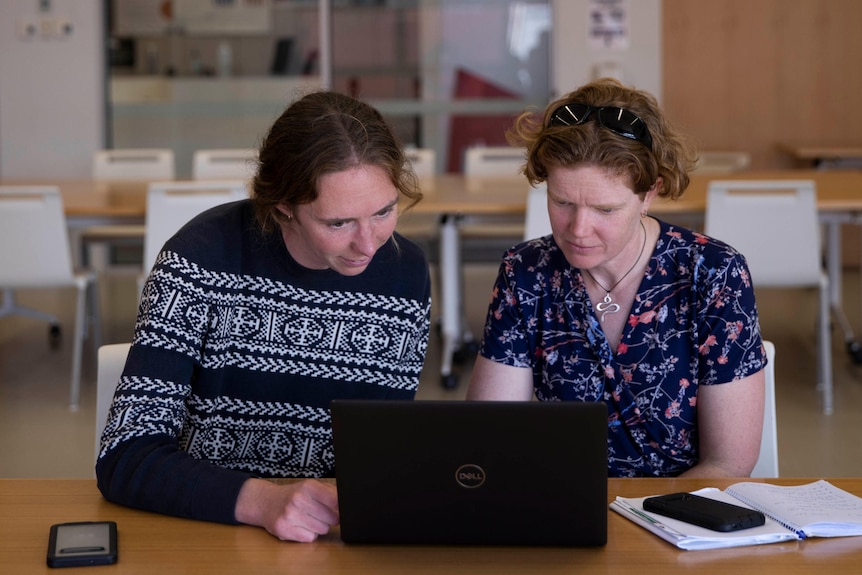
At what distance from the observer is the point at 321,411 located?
189cm

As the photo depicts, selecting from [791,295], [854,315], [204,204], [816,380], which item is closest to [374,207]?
[204,204]

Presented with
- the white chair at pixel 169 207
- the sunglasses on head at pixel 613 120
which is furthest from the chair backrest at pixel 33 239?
the sunglasses on head at pixel 613 120

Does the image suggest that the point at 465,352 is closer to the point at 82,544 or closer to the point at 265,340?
the point at 265,340

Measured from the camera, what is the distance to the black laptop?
1.31m

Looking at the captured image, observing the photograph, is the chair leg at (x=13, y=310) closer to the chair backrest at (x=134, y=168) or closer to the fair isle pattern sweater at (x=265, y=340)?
the chair backrest at (x=134, y=168)

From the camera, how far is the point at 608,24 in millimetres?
7035

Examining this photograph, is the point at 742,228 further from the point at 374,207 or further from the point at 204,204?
the point at 374,207

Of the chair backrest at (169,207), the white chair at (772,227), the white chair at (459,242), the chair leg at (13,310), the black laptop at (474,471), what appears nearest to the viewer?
the black laptop at (474,471)

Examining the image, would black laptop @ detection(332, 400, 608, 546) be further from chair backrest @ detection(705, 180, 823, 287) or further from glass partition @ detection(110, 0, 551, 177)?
glass partition @ detection(110, 0, 551, 177)

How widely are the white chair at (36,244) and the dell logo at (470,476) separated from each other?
314cm

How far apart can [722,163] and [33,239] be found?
10.9ft

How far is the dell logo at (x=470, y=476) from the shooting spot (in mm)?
1326

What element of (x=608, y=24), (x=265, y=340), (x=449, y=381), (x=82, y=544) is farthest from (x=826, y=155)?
(x=82, y=544)

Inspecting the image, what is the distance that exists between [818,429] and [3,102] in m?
5.47
